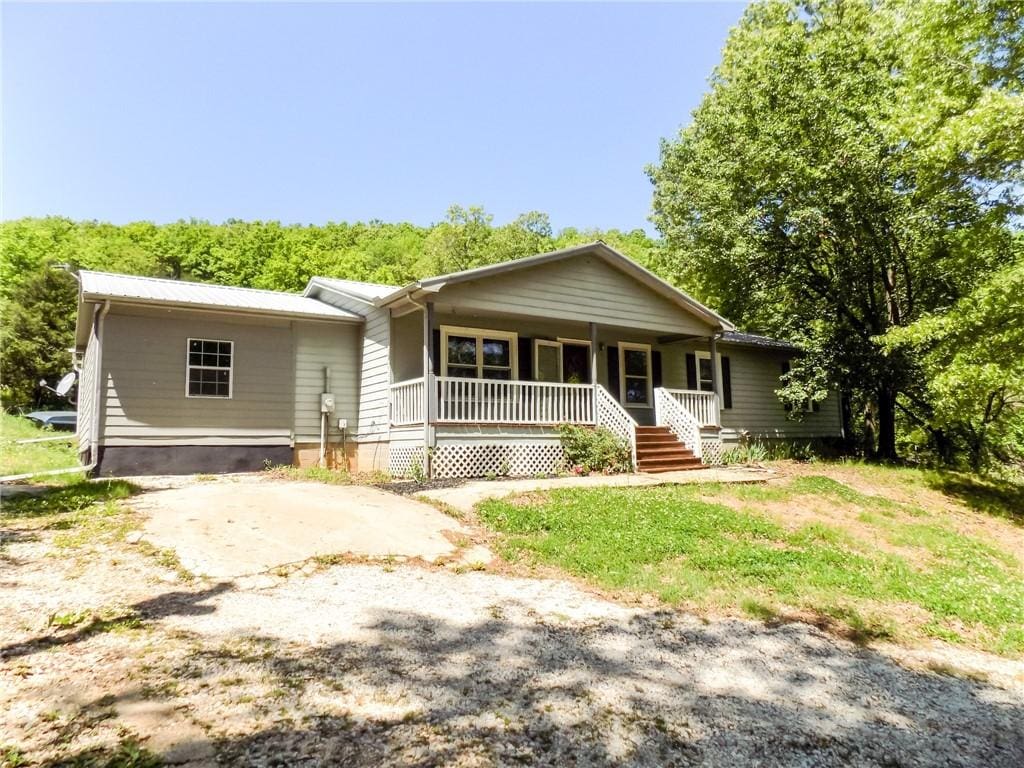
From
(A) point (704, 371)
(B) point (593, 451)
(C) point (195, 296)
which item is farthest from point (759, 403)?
(C) point (195, 296)

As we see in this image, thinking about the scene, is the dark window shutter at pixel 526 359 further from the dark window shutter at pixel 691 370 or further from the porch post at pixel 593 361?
the dark window shutter at pixel 691 370

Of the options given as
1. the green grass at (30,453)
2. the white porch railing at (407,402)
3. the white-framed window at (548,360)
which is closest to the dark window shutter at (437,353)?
the white porch railing at (407,402)

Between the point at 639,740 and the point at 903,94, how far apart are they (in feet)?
48.8

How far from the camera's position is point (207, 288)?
13914 mm

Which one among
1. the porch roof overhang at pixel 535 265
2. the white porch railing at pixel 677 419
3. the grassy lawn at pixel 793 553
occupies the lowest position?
the grassy lawn at pixel 793 553

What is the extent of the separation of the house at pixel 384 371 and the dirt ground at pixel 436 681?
731 cm

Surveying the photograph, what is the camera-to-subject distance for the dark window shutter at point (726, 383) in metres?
18.5

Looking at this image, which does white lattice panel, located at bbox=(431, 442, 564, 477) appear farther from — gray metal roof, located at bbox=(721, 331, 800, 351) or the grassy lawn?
gray metal roof, located at bbox=(721, 331, 800, 351)

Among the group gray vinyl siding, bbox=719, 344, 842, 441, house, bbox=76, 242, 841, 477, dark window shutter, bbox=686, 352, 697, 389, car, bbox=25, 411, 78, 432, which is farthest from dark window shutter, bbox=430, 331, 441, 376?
car, bbox=25, 411, 78, 432

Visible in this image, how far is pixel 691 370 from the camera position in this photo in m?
18.2

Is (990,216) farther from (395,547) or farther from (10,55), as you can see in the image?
(10,55)

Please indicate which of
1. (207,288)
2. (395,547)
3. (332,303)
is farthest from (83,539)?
(332,303)

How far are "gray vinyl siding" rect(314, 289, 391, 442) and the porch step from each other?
5.74 m

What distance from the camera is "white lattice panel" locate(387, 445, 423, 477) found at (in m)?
12.0
